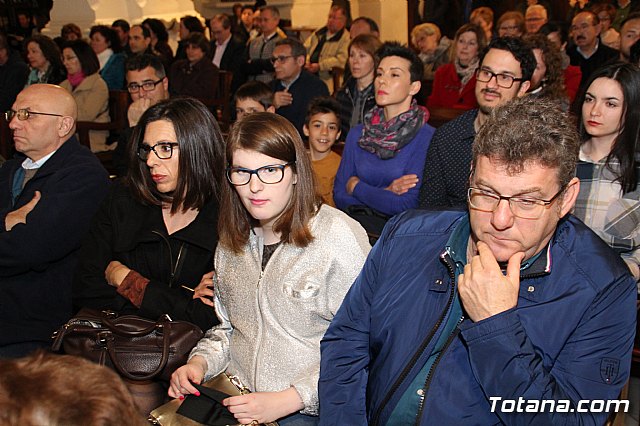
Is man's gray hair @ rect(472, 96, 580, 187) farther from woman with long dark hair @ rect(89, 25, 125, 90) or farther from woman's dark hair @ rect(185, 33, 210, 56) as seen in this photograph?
woman with long dark hair @ rect(89, 25, 125, 90)

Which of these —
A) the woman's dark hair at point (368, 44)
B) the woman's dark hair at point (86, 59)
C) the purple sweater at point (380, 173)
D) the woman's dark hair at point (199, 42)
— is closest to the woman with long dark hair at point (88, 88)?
the woman's dark hair at point (86, 59)

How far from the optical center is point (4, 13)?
10.8 m

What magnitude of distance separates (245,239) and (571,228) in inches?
39.0

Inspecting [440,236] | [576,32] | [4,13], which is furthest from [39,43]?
[440,236]

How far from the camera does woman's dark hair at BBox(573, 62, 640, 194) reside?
2.89 meters

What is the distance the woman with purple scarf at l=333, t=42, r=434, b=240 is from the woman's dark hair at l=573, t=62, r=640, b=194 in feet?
3.20

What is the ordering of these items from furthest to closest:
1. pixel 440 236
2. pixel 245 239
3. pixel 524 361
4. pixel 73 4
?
pixel 73 4, pixel 245 239, pixel 440 236, pixel 524 361

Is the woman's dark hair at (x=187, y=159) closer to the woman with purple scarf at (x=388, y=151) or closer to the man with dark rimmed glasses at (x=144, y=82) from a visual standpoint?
the woman with purple scarf at (x=388, y=151)

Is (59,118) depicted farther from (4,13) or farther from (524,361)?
(4,13)

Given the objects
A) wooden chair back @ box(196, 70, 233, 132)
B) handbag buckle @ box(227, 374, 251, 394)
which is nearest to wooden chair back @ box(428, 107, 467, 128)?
wooden chair back @ box(196, 70, 233, 132)

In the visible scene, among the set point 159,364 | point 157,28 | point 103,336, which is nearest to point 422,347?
point 159,364

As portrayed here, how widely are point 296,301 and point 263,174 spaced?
15.5 inches

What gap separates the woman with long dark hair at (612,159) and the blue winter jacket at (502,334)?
4.04 feet

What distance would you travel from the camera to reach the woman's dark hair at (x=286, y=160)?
6.99 feet
